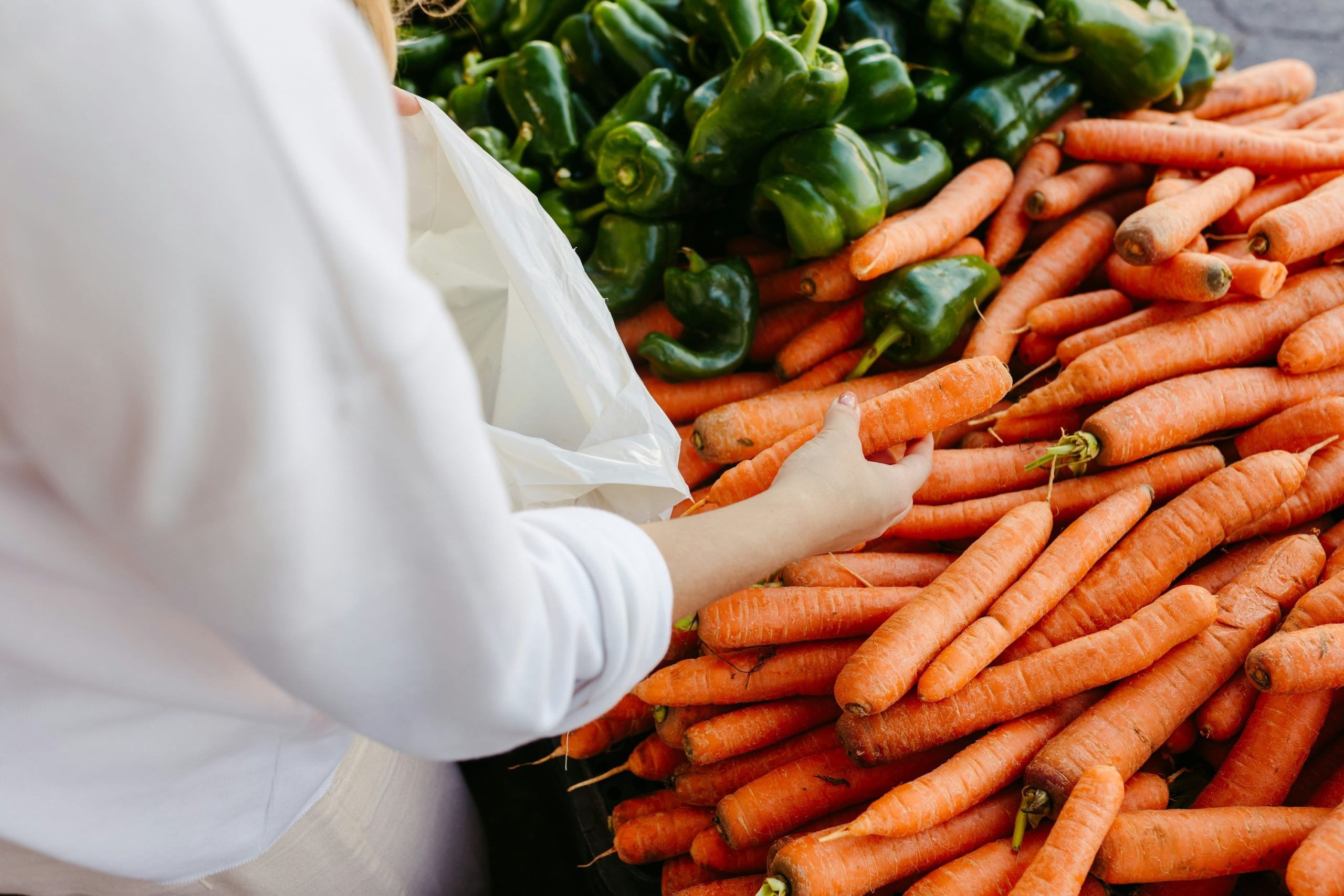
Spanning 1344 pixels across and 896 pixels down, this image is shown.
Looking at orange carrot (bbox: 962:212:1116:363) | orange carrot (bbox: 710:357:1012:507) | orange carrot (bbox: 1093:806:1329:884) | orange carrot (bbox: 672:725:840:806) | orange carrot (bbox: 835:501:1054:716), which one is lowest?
orange carrot (bbox: 672:725:840:806)

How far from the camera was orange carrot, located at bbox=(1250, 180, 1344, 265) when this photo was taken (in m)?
1.37

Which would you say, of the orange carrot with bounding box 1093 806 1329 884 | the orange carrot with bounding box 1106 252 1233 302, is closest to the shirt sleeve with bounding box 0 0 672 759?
the orange carrot with bounding box 1093 806 1329 884

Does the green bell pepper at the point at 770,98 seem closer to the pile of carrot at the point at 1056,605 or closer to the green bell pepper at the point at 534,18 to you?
the pile of carrot at the point at 1056,605

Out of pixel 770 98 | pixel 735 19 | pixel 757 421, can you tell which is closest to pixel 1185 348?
pixel 757 421

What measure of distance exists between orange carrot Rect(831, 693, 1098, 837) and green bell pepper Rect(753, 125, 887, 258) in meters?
0.84

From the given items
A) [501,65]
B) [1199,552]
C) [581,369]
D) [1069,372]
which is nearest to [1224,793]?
[1199,552]

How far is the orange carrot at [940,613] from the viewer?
1.05 m

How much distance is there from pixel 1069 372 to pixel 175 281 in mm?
1299

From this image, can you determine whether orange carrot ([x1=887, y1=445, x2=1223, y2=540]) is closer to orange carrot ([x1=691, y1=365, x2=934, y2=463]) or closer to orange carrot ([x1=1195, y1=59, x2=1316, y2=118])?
orange carrot ([x1=691, y1=365, x2=934, y2=463])

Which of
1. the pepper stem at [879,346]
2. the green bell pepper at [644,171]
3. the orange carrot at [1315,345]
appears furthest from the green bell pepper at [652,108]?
the orange carrot at [1315,345]

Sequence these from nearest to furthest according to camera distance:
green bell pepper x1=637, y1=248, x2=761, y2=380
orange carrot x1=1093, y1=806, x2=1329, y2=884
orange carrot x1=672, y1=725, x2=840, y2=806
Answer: orange carrot x1=1093, y1=806, x2=1329, y2=884, orange carrot x1=672, y1=725, x2=840, y2=806, green bell pepper x1=637, y1=248, x2=761, y2=380

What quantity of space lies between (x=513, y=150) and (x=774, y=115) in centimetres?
57

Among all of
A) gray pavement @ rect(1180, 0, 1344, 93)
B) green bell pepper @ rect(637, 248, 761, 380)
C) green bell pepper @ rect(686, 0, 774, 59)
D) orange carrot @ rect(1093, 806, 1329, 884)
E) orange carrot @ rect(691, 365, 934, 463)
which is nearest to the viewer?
orange carrot @ rect(1093, 806, 1329, 884)

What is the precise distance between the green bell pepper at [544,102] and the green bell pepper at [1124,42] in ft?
3.27
